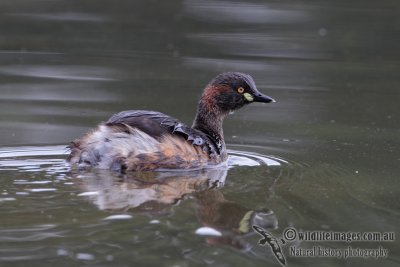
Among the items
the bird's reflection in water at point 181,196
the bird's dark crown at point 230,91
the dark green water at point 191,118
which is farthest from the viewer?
the bird's dark crown at point 230,91

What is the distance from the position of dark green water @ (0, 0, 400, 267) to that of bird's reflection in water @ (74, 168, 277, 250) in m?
0.02

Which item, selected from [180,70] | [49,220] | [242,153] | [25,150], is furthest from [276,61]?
[49,220]

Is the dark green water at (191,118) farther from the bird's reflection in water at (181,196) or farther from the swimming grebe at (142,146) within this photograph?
the swimming grebe at (142,146)

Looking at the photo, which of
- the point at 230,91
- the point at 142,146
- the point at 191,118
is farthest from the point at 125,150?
the point at 191,118

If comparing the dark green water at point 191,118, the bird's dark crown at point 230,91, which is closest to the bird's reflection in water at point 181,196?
the dark green water at point 191,118

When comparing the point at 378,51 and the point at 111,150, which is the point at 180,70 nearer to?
the point at 378,51

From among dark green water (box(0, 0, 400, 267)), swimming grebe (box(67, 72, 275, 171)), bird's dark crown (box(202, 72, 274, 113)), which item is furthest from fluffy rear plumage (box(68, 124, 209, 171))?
bird's dark crown (box(202, 72, 274, 113))

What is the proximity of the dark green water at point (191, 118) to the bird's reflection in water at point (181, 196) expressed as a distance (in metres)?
0.02

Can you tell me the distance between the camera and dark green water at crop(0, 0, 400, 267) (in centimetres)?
555

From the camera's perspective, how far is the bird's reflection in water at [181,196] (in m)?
5.95

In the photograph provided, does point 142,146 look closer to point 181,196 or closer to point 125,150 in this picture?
point 125,150

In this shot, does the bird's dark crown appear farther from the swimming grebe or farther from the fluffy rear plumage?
the fluffy rear plumage

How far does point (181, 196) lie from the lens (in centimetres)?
660

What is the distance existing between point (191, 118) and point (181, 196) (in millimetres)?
2679
